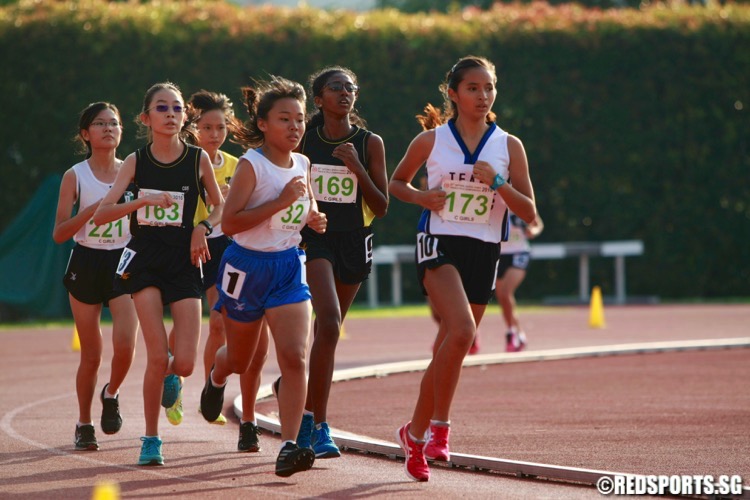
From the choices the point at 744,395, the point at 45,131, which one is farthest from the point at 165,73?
the point at 744,395

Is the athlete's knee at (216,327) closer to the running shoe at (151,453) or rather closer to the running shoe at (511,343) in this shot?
the running shoe at (151,453)

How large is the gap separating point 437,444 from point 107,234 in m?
3.04

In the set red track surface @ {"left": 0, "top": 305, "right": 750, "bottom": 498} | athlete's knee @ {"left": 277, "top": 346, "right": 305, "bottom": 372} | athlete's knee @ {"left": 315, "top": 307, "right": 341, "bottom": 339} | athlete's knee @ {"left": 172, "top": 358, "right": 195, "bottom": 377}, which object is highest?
athlete's knee @ {"left": 315, "top": 307, "right": 341, "bottom": 339}

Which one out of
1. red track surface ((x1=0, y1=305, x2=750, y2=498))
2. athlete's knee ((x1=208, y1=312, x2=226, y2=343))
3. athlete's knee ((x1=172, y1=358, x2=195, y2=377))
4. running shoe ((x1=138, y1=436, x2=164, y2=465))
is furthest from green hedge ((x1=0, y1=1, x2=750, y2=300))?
running shoe ((x1=138, y1=436, x2=164, y2=465))

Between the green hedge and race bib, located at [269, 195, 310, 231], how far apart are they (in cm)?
1713

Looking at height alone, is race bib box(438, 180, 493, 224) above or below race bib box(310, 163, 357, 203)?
below

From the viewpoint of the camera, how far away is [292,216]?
7.76 m

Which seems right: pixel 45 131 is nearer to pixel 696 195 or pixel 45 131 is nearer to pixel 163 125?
pixel 696 195

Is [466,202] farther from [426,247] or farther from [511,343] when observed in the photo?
[511,343]

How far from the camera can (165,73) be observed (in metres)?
24.2

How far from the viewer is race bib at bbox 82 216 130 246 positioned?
9.34 meters

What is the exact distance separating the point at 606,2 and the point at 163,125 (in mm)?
40958

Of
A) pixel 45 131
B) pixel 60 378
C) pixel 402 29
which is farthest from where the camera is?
pixel 402 29

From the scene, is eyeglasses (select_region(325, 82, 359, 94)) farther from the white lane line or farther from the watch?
the white lane line
